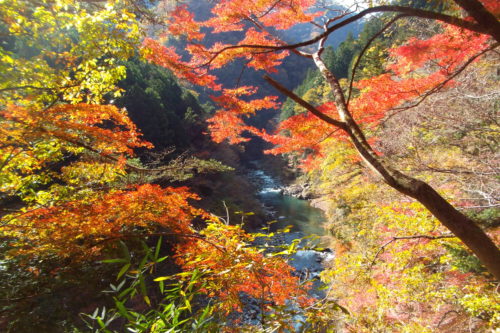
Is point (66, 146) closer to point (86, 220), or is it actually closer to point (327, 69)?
point (86, 220)

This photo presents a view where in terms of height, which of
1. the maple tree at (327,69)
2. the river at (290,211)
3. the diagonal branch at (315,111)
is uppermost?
the river at (290,211)

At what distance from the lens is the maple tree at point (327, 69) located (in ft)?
5.51

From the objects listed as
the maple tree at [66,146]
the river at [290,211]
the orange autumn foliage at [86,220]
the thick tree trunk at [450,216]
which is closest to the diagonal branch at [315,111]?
the thick tree trunk at [450,216]

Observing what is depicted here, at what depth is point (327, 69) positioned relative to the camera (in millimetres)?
2904

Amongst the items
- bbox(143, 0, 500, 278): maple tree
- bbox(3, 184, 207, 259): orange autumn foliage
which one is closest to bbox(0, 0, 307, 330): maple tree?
bbox(3, 184, 207, 259): orange autumn foliage

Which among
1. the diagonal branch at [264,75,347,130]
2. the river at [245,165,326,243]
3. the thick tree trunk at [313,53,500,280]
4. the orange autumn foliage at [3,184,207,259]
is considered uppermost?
the river at [245,165,326,243]

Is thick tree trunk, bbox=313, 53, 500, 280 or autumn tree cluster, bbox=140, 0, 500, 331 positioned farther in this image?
autumn tree cluster, bbox=140, 0, 500, 331

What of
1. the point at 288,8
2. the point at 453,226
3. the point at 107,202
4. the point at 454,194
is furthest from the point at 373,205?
the point at 107,202

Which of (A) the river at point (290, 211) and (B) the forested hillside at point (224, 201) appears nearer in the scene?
(B) the forested hillside at point (224, 201)

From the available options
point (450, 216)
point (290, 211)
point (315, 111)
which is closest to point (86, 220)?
point (315, 111)

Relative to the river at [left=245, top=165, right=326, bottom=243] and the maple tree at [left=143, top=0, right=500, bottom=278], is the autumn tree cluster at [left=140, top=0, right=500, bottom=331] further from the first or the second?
the river at [left=245, top=165, right=326, bottom=243]

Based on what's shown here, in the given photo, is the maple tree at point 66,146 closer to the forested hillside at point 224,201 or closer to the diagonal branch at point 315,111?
the forested hillside at point 224,201

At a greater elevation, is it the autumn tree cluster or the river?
the river

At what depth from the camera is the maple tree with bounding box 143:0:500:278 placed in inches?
66.1
